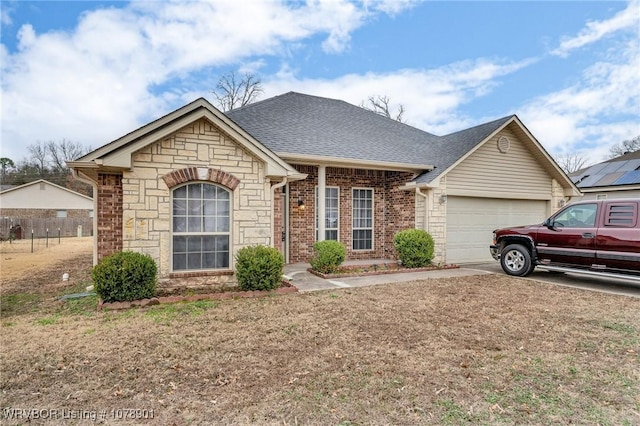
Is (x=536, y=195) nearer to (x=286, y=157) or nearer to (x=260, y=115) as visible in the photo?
(x=286, y=157)

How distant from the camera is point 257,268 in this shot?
6.80 m

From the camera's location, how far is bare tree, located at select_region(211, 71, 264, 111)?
28094 millimetres

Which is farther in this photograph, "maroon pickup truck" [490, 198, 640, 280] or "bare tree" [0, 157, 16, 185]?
"bare tree" [0, 157, 16, 185]

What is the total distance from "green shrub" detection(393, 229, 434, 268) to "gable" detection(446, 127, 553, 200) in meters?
1.90

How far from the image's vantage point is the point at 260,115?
1158cm

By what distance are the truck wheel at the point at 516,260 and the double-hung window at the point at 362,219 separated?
164 inches

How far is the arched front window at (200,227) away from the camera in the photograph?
7.03 meters

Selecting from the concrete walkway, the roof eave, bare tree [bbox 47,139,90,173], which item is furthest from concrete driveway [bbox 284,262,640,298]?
bare tree [bbox 47,139,90,173]

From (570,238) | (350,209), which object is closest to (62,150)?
(350,209)

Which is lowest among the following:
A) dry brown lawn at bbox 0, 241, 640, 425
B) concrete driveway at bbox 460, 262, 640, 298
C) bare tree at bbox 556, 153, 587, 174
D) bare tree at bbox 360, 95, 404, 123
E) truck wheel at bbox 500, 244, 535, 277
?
concrete driveway at bbox 460, 262, 640, 298

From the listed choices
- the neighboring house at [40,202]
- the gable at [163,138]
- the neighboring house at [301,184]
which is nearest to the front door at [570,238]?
the neighboring house at [301,184]

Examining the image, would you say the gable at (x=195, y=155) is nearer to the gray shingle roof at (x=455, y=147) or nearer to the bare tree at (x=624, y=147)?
the gray shingle roof at (x=455, y=147)

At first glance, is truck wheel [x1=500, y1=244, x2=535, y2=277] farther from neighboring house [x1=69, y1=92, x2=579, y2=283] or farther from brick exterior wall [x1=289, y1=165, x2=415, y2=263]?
brick exterior wall [x1=289, y1=165, x2=415, y2=263]

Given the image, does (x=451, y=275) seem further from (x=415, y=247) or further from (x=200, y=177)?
(x=200, y=177)
